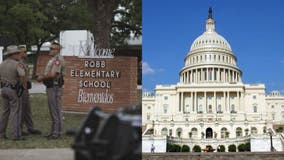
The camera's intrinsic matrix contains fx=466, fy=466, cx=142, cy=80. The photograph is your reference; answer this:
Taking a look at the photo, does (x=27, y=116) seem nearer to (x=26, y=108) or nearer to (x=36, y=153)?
(x=26, y=108)

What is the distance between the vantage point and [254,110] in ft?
20.9

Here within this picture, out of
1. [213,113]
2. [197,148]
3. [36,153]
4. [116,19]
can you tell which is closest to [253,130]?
[213,113]

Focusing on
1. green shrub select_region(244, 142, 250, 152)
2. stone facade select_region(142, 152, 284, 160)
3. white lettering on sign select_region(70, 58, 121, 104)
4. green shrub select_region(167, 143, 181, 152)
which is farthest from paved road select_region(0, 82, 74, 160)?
green shrub select_region(244, 142, 250, 152)

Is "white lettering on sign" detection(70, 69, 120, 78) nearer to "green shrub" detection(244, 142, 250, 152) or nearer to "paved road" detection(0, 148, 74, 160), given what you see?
"paved road" detection(0, 148, 74, 160)

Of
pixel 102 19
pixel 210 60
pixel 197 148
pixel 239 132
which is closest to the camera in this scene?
pixel 102 19

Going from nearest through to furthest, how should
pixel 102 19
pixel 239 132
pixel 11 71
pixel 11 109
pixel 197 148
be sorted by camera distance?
pixel 11 71, pixel 11 109, pixel 102 19, pixel 239 132, pixel 197 148

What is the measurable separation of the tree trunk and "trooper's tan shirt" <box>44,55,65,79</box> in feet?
1.36

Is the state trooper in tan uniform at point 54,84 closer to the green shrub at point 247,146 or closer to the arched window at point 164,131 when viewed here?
the arched window at point 164,131

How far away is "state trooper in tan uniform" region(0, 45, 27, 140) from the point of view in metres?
4.22

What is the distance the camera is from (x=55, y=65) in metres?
4.23

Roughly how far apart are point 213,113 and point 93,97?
3.14 meters

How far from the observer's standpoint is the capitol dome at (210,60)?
6.35 metres

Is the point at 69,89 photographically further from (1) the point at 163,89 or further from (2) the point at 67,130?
(1) the point at 163,89

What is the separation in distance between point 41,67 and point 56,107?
42 centimetres
